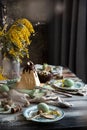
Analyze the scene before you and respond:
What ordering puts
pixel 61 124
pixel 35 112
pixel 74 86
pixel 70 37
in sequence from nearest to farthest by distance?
pixel 61 124 → pixel 35 112 → pixel 74 86 → pixel 70 37

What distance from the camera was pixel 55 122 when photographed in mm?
1482

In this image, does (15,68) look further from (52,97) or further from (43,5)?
(43,5)

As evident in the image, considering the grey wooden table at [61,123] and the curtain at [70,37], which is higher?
the curtain at [70,37]

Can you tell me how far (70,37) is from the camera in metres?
3.49

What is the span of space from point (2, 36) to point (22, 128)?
0.84m

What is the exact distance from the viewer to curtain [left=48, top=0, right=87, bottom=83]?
11.2ft

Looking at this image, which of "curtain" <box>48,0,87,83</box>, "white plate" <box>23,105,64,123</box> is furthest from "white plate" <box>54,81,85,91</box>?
"curtain" <box>48,0,87,83</box>

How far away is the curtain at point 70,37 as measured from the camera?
11.2ft

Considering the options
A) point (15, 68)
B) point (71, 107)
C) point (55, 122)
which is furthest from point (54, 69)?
point (55, 122)

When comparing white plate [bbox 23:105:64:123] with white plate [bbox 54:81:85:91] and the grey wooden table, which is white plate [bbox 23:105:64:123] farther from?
white plate [bbox 54:81:85:91]

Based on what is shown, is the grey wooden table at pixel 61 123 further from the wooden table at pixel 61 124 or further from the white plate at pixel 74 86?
the white plate at pixel 74 86

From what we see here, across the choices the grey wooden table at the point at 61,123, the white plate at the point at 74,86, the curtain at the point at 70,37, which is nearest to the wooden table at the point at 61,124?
the grey wooden table at the point at 61,123

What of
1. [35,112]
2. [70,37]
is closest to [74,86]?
[35,112]

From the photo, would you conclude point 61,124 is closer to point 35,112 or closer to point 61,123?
point 61,123
